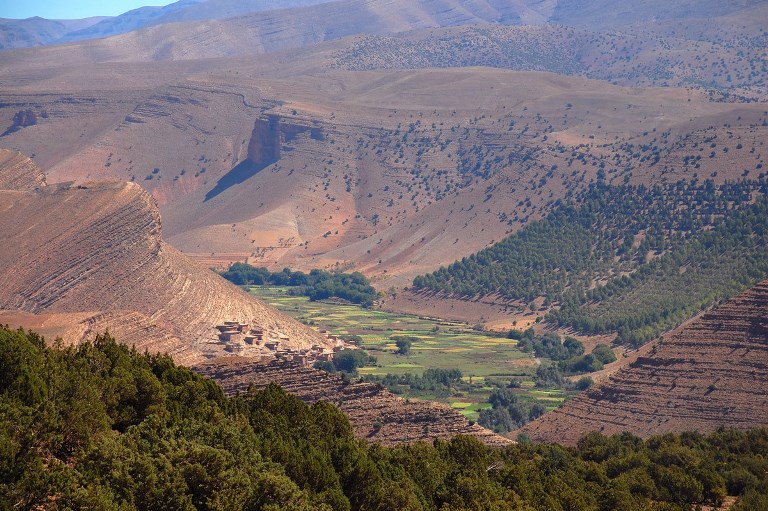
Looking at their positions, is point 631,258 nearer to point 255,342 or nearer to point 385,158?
point 255,342

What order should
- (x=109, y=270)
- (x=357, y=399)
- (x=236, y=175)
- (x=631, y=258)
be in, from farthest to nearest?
(x=236, y=175) → (x=631, y=258) → (x=109, y=270) → (x=357, y=399)

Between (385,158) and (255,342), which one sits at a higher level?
(255,342)

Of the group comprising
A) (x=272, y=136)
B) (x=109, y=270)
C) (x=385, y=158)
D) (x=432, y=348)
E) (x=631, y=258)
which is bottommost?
(x=432, y=348)

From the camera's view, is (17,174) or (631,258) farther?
(631,258)

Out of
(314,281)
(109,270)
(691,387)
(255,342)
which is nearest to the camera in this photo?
(691,387)

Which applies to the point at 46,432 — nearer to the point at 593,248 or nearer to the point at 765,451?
the point at 765,451

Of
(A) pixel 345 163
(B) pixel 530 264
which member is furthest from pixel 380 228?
(B) pixel 530 264

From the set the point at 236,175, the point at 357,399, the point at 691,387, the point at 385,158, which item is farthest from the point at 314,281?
the point at 357,399
